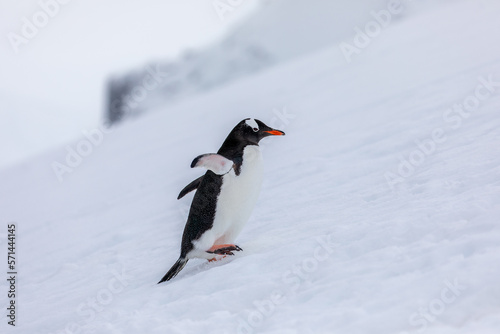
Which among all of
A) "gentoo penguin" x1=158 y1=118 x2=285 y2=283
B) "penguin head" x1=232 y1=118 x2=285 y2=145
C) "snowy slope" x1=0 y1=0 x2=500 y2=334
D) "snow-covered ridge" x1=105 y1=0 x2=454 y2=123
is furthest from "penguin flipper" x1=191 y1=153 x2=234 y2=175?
"snow-covered ridge" x1=105 y1=0 x2=454 y2=123

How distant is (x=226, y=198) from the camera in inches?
116

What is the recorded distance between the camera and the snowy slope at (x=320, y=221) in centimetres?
212

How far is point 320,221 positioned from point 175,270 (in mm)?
875

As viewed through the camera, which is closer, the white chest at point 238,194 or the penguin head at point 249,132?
the white chest at point 238,194

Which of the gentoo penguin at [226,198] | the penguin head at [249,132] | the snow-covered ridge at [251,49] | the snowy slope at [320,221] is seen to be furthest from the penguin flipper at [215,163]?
the snow-covered ridge at [251,49]

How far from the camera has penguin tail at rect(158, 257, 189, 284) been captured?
3074 millimetres

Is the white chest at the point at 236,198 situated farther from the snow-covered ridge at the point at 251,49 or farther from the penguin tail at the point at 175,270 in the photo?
the snow-covered ridge at the point at 251,49

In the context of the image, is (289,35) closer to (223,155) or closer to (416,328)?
(223,155)

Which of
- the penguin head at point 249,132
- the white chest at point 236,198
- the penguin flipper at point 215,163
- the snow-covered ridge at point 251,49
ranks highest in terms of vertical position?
the penguin flipper at point 215,163

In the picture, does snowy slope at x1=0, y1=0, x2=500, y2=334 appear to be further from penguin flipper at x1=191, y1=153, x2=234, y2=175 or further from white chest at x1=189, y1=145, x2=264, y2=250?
penguin flipper at x1=191, y1=153, x2=234, y2=175

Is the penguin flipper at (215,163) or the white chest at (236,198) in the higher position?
the penguin flipper at (215,163)

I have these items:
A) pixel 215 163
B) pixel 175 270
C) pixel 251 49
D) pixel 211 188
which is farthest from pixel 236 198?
pixel 251 49

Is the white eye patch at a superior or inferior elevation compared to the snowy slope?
superior

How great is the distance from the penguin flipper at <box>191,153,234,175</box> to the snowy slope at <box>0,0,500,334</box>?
473mm
